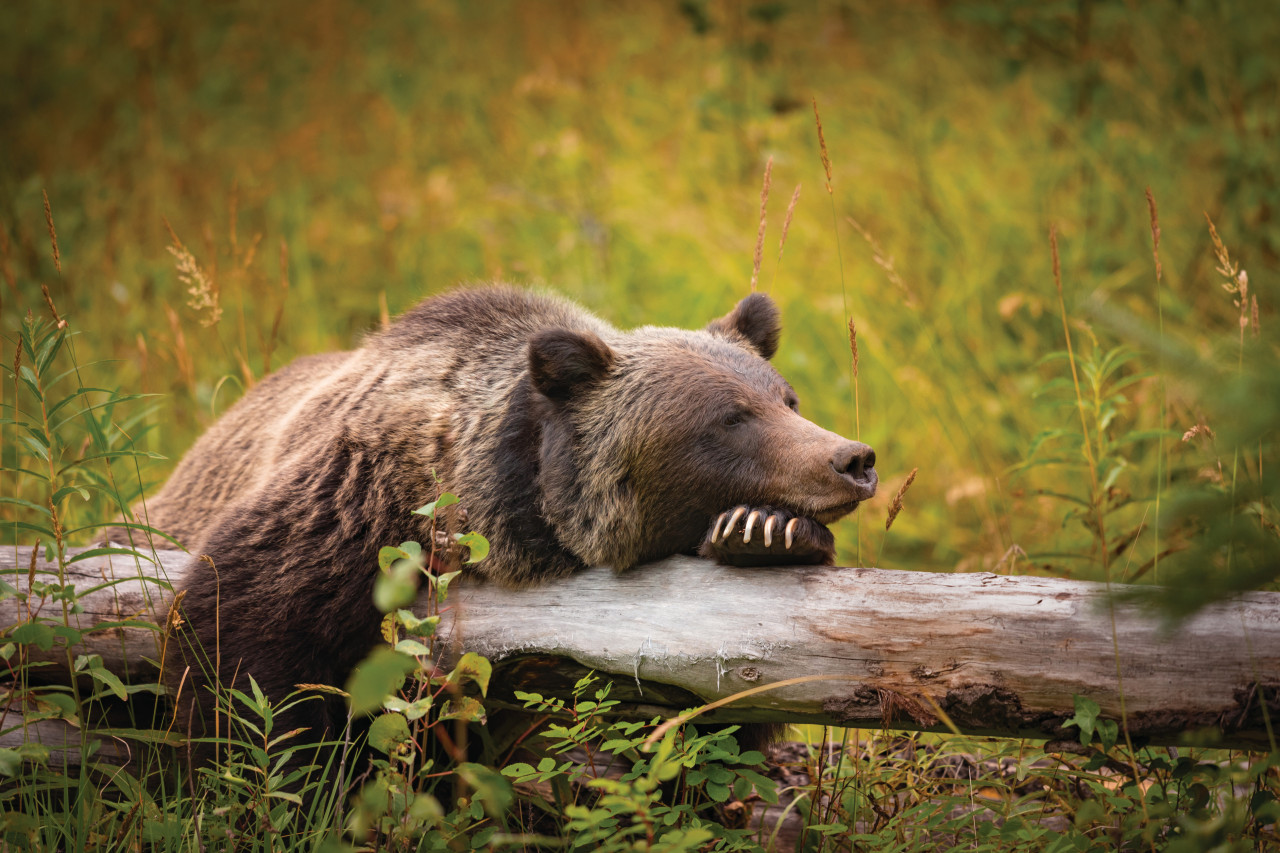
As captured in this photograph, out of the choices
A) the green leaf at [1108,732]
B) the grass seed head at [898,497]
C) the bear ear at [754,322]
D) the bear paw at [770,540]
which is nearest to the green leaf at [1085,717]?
the green leaf at [1108,732]

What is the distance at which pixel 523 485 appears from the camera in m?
3.35

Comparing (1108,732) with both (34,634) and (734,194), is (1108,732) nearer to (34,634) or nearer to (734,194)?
(34,634)

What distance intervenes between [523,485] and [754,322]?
125cm

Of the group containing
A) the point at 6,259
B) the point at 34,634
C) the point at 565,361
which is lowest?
the point at 34,634

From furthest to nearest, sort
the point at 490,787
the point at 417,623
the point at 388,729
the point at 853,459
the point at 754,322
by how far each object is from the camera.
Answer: the point at 754,322 < the point at 853,459 < the point at 388,729 < the point at 417,623 < the point at 490,787

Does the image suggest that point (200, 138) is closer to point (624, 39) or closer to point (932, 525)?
point (624, 39)

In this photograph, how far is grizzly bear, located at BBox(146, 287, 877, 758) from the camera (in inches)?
→ 122

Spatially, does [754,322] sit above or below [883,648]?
above

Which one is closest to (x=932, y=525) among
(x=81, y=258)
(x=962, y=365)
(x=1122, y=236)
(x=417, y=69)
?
(x=962, y=365)

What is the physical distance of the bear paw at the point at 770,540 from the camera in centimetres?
285

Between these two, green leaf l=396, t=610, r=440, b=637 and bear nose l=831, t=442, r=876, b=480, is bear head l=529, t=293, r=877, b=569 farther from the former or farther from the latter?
green leaf l=396, t=610, r=440, b=637

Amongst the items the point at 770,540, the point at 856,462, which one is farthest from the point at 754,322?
the point at 770,540

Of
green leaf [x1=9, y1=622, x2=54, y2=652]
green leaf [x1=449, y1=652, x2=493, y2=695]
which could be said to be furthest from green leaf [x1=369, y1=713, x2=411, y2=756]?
green leaf [x1=9, y1=622, x2=54, y2=652]

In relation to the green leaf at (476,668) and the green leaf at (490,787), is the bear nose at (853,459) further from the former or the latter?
the green leaf at (490,787)
